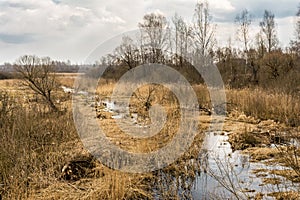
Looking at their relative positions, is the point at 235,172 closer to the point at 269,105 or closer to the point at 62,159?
the point at 62,159

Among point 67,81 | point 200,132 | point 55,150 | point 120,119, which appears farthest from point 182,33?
point 55,150

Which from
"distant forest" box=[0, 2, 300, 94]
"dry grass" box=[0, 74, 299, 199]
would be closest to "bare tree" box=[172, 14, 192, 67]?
"distant forest" box=[0, 2, 300, 94]

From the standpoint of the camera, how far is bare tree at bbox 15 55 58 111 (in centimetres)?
1157

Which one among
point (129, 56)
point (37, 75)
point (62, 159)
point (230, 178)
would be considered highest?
point (129, 56)

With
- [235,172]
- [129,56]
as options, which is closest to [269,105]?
[235,172]

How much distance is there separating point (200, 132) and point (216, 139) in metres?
0.54

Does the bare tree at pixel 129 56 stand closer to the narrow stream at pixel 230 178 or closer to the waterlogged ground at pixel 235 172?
the waterlogged ground at pixel 235 172

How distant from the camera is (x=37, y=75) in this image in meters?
11.7

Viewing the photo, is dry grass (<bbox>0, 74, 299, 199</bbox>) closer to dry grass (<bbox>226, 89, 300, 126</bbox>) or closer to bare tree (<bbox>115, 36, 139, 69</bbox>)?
dry grass (<bbox>226, 89, 300, 126</bbox>)

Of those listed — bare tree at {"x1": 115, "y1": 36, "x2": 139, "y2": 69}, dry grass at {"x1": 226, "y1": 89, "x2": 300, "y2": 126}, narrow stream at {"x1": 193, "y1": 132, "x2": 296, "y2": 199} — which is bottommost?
narrow stream at {"x1": 193, "y1": 132, "x2": 296, "y2": 199}

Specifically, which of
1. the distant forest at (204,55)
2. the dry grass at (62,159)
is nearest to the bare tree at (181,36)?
the distant forest at (204,55)

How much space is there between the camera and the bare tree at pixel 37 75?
11.6 metres

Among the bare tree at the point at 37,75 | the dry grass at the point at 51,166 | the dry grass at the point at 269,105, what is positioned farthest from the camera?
the bare tree at the point at 37,75

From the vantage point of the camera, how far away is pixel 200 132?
957 cm
